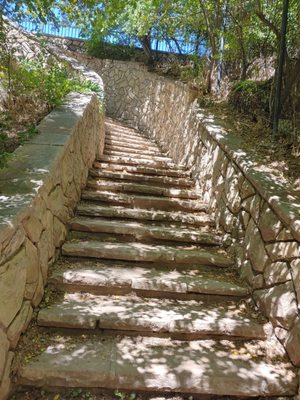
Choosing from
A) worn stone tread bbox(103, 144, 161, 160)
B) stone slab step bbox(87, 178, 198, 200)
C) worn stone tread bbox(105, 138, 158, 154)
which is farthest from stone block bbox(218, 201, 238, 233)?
worn stone tread bbox(105, 138, 158, 154)

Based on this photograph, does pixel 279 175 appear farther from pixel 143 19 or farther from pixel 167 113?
pixel 143 19

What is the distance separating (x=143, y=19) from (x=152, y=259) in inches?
256

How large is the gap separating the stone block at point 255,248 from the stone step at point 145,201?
1.19 metres

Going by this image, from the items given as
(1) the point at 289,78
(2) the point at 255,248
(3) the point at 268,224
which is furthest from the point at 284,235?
(1) the point at 289,78

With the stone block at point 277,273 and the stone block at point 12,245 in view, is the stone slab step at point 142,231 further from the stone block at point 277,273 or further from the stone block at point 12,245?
the stone block at point 12,245

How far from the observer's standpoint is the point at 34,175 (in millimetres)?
2691

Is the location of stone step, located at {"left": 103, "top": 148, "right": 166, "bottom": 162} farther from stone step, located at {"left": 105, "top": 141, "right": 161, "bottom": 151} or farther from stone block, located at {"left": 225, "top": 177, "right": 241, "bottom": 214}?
stone block, located at {"left": 225, "top": 177, "right": 241, "bottom": 214}

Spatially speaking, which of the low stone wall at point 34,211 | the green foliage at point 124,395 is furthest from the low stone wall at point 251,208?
the low stone wall at point 34,211

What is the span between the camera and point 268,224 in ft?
9.50

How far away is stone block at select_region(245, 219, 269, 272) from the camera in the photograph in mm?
2918

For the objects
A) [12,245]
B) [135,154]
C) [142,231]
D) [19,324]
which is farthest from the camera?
[135,154]

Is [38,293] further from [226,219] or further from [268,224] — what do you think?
[226,219]

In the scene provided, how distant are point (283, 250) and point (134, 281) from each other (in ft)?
3.77

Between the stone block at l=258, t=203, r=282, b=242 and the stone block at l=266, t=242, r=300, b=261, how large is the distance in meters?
0.07
